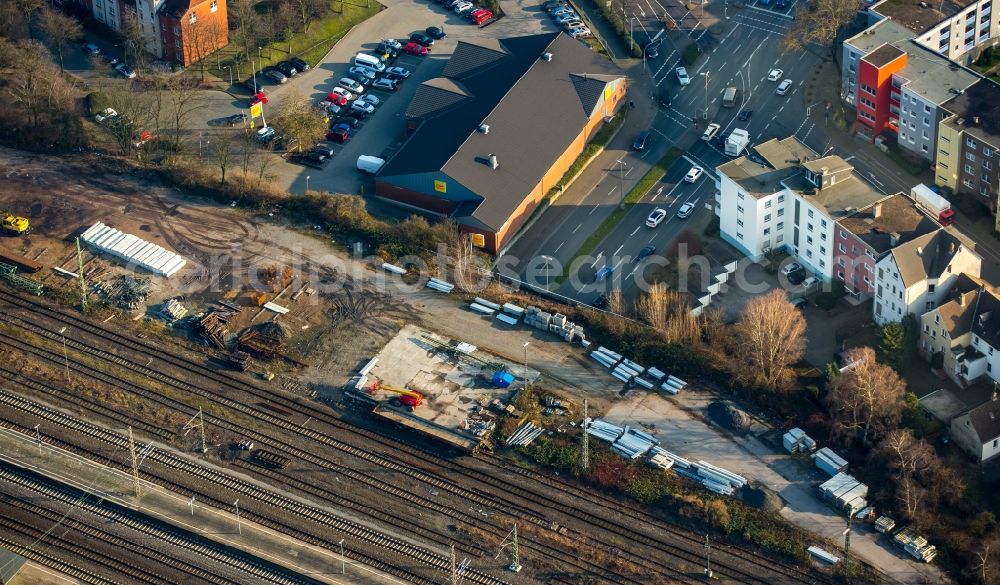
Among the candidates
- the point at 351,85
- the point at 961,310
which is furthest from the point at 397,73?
the point at 961,310

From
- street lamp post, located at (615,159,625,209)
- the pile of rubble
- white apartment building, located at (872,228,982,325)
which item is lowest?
the pile of rubble

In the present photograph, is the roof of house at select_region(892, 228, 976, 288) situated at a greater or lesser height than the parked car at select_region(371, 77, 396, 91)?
greater

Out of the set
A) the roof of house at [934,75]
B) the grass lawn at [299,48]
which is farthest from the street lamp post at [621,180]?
the grass lawn at [299,48]

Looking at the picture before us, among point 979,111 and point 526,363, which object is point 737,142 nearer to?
point 979,111

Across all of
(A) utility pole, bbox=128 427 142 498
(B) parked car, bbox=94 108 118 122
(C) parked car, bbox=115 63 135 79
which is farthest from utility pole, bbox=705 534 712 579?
(C) parked car, bbox=115 63 135 79

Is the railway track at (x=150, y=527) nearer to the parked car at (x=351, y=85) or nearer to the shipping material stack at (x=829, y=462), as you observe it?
the shipping material stack at (x=829, y=462)

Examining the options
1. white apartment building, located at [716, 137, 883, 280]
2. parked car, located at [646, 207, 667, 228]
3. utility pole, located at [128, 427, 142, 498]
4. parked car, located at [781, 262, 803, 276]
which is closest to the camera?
utility pole, located at [128, 427, 142, 498]

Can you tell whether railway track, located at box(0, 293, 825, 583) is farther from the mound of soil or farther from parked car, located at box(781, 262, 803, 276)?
parked car, located at box(781, 262, 803, 276)
